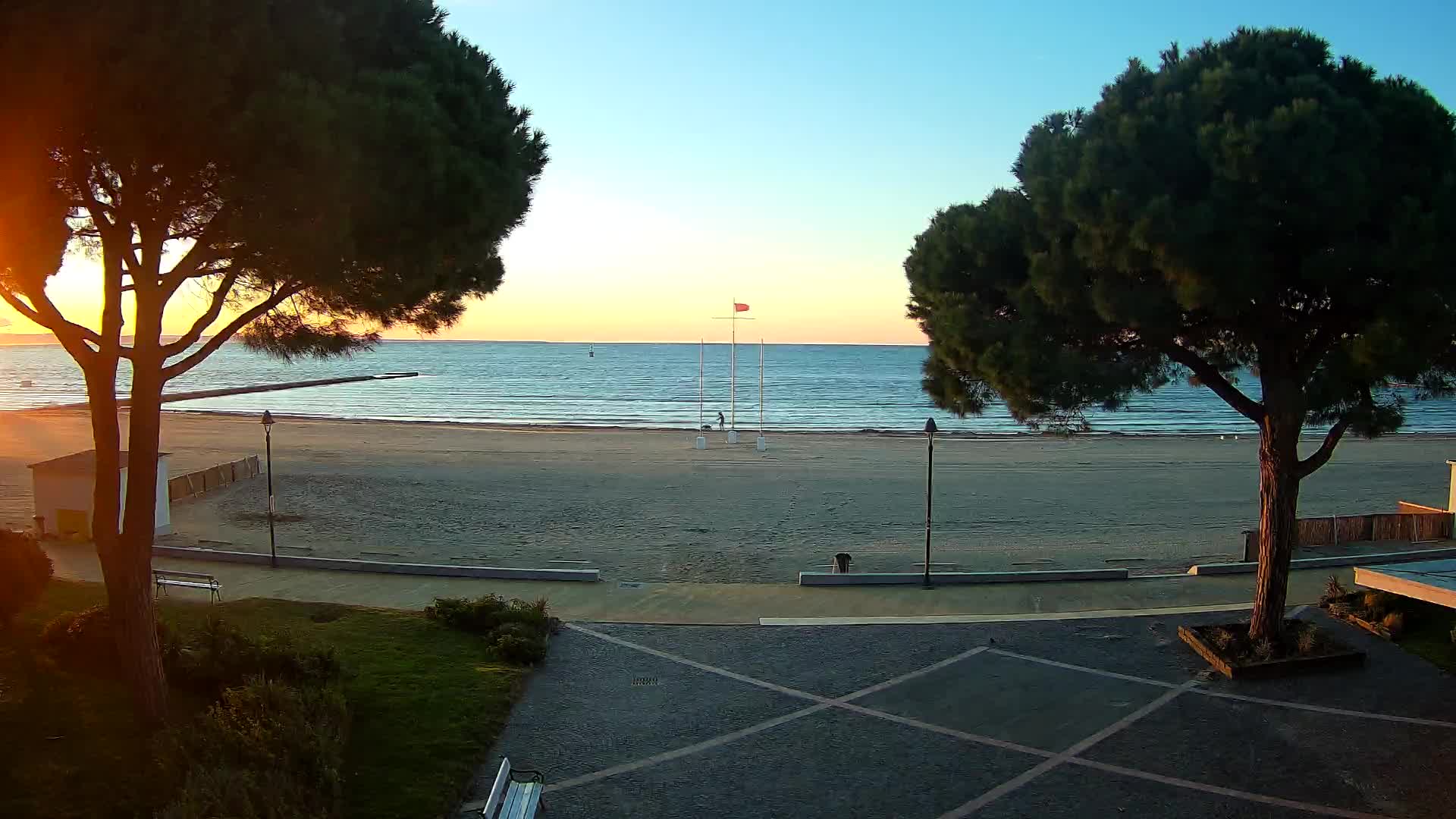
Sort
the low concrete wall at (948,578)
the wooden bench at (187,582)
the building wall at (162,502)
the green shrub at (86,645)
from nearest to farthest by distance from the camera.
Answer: the green shrub at (86,645)
the wooden bench at (187,582)
the low concrete wall at (948,578)
the building wall at (162,502)

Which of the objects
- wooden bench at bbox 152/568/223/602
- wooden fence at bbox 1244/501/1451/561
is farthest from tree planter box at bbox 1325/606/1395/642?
wooden bench at bbox 152/568/223/602

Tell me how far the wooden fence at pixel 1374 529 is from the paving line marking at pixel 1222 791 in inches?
507

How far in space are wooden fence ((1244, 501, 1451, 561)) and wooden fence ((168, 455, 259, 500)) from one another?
27277 mm

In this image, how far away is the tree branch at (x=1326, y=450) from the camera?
10.6 meters

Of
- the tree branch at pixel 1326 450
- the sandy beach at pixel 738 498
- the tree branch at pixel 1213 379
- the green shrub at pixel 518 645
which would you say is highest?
the tree branch at pixel 1213 379

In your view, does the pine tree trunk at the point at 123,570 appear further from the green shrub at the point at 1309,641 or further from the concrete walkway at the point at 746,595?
the green shrub at the point at 1309,641

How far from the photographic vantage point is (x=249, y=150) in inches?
257

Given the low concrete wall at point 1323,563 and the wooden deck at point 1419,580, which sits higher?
the wooden deck at point 1419,580

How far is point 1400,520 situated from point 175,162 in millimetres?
23057

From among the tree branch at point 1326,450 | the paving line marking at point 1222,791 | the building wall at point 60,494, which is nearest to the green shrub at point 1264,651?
the tree branch at point 1326,450

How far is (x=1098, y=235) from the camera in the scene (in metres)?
9.79

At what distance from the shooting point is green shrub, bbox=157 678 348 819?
6.19 m

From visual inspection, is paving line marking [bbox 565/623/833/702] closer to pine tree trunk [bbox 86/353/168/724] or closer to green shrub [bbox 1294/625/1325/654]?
pine tree trunk [bbox 86/353/168/724]

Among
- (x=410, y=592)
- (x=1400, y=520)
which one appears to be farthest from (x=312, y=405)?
(x=1400, y=520)
